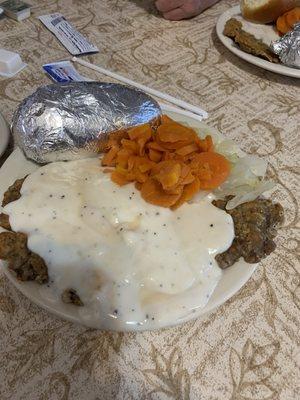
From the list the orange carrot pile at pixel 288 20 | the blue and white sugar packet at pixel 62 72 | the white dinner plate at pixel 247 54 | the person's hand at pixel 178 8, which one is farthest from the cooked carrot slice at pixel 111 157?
the person's hand at pixel 178 8

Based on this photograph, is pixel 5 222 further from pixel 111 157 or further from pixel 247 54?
pixel 247 54

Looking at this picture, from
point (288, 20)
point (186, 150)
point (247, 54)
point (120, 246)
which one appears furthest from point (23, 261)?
point (288, 20)

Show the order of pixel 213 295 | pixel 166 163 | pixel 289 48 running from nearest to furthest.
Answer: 1. pixel 213 295
2. pixel 166 163
3. pixel 289 48

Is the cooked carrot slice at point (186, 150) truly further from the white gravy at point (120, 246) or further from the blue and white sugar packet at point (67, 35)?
the blue and white sugar packet at point (67, 35)

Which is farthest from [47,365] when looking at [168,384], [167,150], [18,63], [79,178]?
[18,63]

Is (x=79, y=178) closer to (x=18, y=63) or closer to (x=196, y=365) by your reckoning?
(x=196, y=365)
